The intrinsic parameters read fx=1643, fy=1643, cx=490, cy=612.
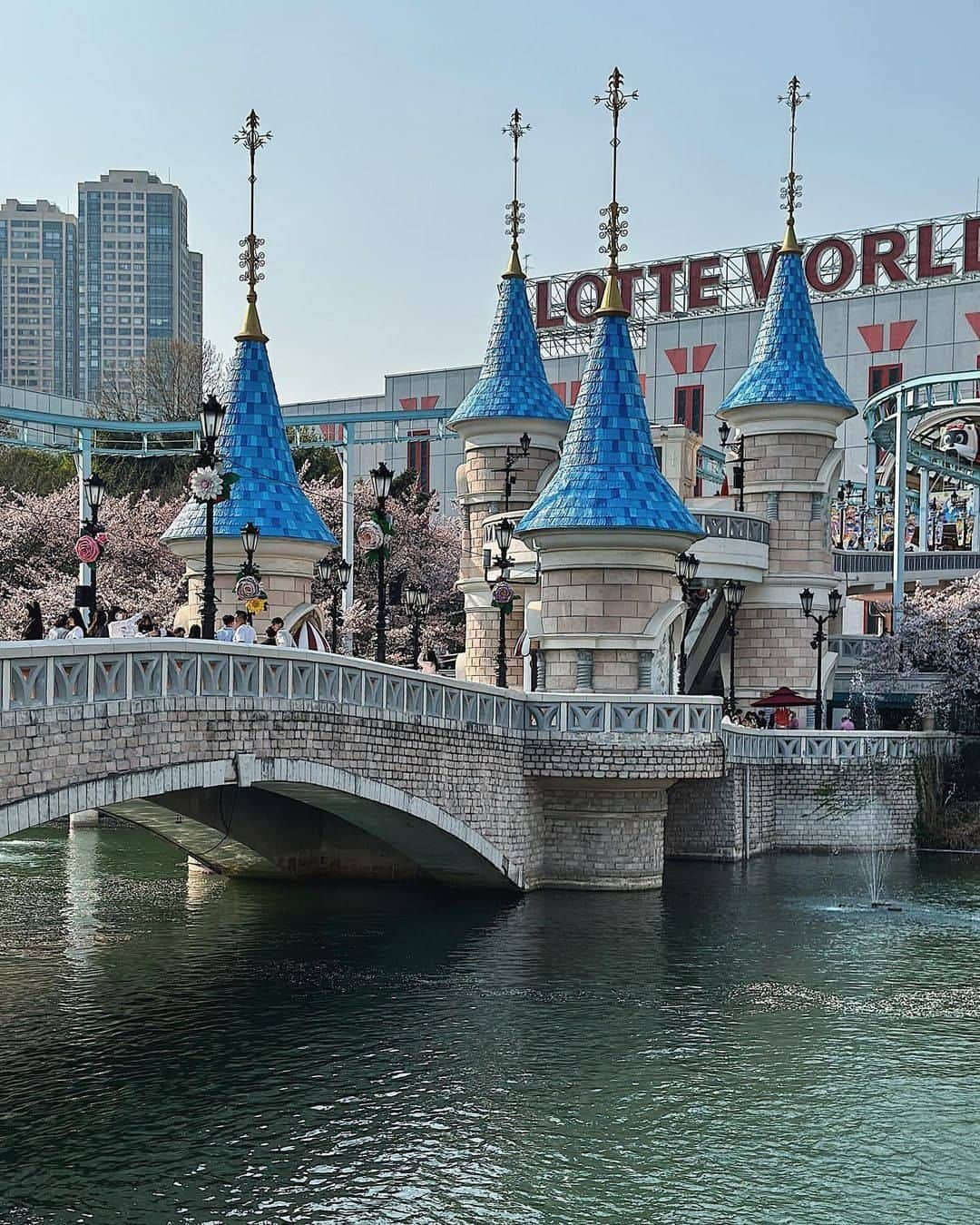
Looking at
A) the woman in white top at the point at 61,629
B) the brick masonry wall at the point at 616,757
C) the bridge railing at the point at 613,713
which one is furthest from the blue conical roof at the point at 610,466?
the woman in white top at the point at 61,629

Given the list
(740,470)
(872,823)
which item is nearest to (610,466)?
(740,470)

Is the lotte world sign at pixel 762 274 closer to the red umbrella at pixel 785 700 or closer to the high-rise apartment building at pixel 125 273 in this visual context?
the red umbrella at pixel 785 700

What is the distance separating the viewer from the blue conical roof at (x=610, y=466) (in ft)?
91.3

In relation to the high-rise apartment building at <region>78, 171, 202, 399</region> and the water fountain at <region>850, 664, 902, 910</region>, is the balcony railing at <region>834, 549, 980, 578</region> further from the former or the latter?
the high-rise apartment building at <region>78, 171, 202, 399</region>

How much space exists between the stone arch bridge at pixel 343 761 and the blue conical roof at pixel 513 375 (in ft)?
36.0

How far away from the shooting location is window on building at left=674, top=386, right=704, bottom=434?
2729 inches

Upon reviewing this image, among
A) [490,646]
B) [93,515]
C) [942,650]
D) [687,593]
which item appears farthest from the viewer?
[942,650]

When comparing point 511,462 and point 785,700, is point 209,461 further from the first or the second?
point 785,700

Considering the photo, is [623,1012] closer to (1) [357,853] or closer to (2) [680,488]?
(1) [357,853]

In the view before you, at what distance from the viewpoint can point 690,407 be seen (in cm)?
6981

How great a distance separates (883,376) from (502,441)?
3181 centimetres

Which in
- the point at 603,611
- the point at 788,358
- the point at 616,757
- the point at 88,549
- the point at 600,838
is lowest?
the point at 600,838

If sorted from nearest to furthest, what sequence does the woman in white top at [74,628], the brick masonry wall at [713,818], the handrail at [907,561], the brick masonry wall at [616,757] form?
the woman in white top at [74,628] → the brick masonry wall at [616,757] → the brick masonry wall at [713,818] → the handrail at [907,561]

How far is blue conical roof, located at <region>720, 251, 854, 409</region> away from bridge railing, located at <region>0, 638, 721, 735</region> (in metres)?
12.5
